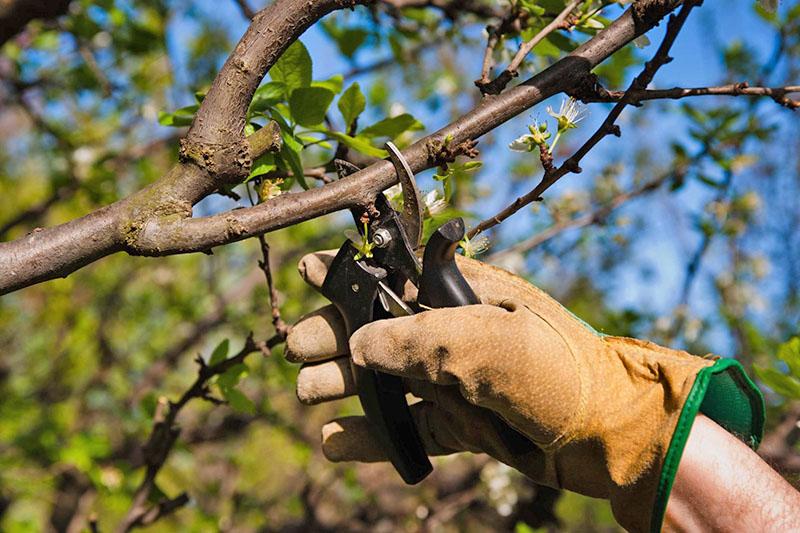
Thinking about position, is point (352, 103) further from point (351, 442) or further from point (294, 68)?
point (351, 442)

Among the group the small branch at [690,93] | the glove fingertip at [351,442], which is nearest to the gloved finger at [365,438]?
the glove fingertip at [351,442]

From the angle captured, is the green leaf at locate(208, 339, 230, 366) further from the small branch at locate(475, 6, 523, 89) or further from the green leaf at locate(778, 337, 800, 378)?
the green leaf at locate(778, 337, 800, 378)

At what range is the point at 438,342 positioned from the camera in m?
1.07

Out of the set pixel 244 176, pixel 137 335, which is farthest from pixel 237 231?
pixel 137 335

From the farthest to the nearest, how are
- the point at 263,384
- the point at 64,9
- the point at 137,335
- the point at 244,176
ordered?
the point at 137,335
the point at 263,384
the point at 64,9
the point at 244,176

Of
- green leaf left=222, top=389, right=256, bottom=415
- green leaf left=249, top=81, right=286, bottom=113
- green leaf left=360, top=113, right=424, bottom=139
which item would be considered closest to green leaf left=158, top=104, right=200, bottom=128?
green leaf left=249, top=81, right=286, bottom=113

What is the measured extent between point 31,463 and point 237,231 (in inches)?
123

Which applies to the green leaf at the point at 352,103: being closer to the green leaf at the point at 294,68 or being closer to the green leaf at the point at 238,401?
the green leaf at the point at 294,68

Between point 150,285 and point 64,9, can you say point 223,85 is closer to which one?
point 64,9

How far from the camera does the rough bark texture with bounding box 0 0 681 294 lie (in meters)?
1.02

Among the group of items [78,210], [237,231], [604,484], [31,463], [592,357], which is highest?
[237,231]

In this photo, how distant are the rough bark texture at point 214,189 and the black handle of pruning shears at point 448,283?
13 centimetres

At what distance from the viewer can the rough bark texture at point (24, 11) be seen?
1769mm

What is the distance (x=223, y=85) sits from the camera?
41.6 inches
